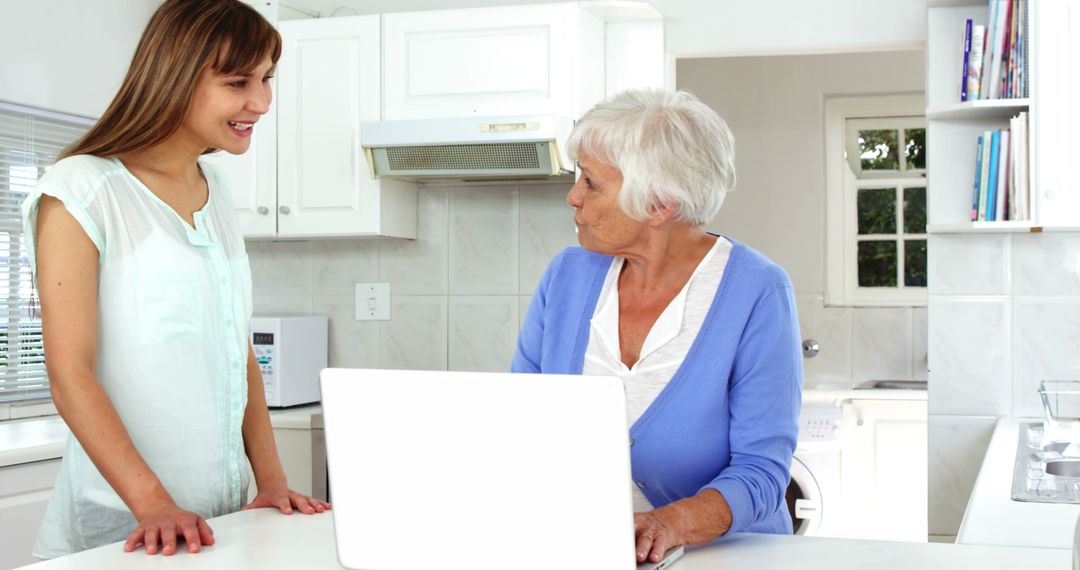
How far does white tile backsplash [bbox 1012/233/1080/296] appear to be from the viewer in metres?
3.05

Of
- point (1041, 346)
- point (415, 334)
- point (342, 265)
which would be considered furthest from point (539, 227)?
point (1041, 346)

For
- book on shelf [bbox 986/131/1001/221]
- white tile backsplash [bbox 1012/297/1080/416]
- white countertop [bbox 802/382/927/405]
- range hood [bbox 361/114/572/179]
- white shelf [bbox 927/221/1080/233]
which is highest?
range hood [bbox 361/114/572/179]

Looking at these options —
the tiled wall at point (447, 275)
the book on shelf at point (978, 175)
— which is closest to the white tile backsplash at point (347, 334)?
the tiled wall at point (447, 275)

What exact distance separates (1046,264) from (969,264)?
0.21 metres

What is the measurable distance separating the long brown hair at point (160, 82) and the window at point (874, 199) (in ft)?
13.2

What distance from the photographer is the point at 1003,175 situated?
2842 mm

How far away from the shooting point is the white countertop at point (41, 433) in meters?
2.58

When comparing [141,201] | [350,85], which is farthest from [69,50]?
[141,201]

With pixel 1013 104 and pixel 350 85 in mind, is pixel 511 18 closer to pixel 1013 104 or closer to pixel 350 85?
pixel 350 85

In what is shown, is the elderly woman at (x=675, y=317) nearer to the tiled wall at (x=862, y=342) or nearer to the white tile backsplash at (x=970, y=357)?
the white tile backsplash at (x=970, y=357)

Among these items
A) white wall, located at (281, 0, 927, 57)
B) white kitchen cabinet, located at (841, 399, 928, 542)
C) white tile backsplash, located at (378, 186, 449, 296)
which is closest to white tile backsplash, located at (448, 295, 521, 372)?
white tile backsplash, located at (378, 186, 449, 296)

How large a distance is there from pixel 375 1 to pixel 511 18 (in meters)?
0.75

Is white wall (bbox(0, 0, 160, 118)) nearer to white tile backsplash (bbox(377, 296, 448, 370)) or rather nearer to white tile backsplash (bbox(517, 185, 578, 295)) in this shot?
white tile backsplash (bbox(377, 296, 448, 370))

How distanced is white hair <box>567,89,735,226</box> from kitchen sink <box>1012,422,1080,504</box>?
0.76 metres
